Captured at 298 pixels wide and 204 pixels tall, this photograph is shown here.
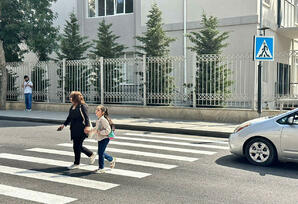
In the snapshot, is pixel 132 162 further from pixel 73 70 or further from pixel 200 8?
pixel 200 8

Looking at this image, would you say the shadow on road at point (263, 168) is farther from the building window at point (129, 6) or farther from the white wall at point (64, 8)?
the white wall at point (64, 8)

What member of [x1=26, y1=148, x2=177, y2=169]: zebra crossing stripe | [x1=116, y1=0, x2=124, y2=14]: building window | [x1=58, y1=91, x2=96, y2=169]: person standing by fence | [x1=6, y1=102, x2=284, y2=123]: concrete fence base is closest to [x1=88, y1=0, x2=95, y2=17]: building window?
[x1=116, y1=0, x2=124, y2=14]: building window

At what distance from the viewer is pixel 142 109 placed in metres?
15.0

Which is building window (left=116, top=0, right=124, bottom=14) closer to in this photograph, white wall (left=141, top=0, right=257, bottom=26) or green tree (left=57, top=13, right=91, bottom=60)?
white wall (left=141, top=0, right=257, bottom=26)

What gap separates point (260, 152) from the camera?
7.26 m

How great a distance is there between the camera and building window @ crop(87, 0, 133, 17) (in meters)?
21.6

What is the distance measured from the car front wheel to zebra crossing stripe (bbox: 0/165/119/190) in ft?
9.90

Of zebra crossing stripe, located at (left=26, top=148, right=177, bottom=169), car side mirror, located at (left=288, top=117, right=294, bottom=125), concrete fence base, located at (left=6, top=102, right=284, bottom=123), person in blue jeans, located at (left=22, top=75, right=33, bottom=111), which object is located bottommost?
zebra crossing stripe, located at (left=26, top=148, right=177, bottom=169)

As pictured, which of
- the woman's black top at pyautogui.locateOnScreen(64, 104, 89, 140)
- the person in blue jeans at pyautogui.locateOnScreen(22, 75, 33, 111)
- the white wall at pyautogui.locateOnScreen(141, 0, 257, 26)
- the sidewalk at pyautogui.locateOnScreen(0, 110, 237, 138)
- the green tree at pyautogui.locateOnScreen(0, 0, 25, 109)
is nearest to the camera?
the woman's black top at pyautogui.locateOnScreen(64, 104, 89, 140)

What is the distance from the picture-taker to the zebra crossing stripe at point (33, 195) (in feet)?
16.5

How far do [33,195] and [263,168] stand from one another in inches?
168

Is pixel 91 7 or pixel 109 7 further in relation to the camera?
pixel 91 7

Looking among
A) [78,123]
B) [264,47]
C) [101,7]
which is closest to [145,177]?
[78,123]

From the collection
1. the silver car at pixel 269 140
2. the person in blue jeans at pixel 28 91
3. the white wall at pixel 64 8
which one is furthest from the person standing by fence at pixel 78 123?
the white wall at pixel 64 8
